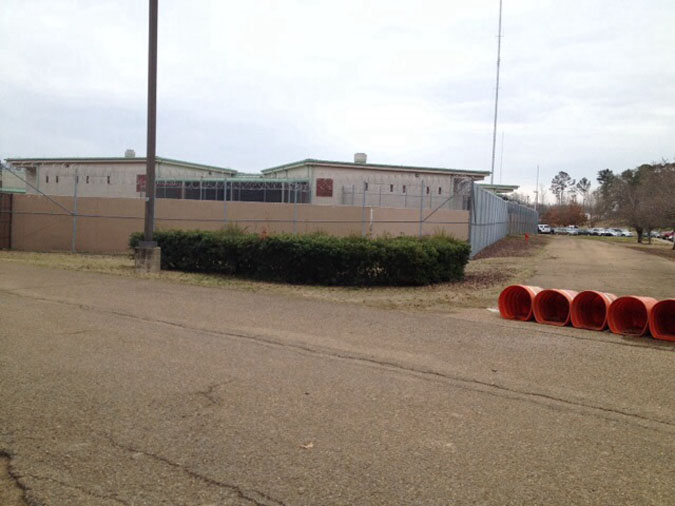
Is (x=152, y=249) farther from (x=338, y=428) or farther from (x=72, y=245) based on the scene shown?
(x=338, y=428)

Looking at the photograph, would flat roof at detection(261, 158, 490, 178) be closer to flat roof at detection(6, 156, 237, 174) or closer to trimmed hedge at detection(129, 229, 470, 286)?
flat roof at detection(6, 156, 237, 174)

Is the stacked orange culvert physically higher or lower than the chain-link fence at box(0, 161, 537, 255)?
lower

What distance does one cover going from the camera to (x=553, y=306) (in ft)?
33.3

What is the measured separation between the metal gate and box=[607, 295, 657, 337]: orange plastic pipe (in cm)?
2225

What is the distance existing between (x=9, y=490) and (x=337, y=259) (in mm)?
10242

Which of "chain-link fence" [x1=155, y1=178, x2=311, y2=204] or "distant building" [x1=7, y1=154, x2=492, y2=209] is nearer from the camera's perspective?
"chain-link fence" [x1=155, y1=178, x2=311, y2=204]

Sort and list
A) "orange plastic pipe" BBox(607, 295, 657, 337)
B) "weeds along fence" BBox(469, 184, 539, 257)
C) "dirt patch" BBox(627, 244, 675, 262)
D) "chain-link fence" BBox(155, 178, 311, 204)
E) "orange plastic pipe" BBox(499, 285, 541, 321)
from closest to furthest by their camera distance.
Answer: "orange plastic pipe" BBox(607, 295, 657, 337) → "orange plastic pipe" BBox(499, 285, 541, 321) → "weeds along fence" BBox(469, 184, 539, 257) → "chain-link fence" BBox(155, 178, 311, 204) → "dirt patch" BBox(627, 244, 675, 262)

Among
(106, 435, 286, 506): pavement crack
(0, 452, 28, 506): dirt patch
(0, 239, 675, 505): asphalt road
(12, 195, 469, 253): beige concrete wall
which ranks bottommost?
(0, 452, 28, 506): dirt patch

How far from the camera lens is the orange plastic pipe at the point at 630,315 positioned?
28.3 ft

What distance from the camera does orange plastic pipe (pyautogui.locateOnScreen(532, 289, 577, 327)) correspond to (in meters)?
9.42

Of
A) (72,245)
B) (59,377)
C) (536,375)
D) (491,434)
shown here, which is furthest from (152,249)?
(491,434)

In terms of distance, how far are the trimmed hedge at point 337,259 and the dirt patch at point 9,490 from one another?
32.8ft

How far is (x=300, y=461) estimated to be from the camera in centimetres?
401

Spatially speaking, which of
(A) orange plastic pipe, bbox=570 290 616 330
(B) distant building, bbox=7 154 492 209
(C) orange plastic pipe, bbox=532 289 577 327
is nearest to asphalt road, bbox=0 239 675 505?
(A) orange plastic pipe, bbox=570 290 616 330
